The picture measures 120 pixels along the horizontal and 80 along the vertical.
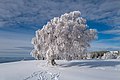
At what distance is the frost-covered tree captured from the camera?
27359 millimetres

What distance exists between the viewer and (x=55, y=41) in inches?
1093

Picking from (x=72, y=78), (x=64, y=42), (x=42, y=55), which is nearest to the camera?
(x=72, y=78)

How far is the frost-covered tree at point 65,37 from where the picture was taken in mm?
27359

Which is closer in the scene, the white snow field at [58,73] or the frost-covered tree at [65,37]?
the white snow field at [58,73]

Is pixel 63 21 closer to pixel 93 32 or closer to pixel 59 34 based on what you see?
pixel 59 34

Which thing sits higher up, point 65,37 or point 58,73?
point 65,37

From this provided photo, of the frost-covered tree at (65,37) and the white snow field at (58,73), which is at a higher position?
the frost-covered tree at (65,37)

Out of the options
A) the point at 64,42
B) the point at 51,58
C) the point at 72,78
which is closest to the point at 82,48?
the point at 64,42

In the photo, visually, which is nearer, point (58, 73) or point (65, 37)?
point (58, 73)

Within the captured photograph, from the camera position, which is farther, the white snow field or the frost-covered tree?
the frost-covered tree

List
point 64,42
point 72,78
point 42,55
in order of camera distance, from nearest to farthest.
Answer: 1. point 72,78
2. point 64,42
3. point 42,55

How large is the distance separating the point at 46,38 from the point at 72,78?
993 centimetres

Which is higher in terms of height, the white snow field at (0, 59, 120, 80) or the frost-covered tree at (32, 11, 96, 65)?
the frost-covered tree at (32, 11, 96, 65)

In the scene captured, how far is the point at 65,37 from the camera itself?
27.4 meters
